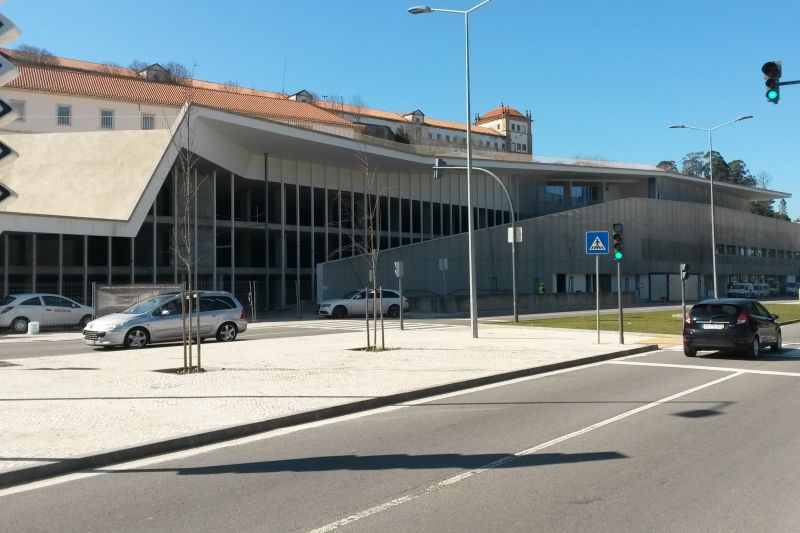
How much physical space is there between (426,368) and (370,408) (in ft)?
13.3

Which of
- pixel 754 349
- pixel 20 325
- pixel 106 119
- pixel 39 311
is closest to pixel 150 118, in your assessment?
pixel 106 119

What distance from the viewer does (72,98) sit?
59406 millimetres

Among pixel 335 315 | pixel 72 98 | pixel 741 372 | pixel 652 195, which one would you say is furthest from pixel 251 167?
pixel 652 195

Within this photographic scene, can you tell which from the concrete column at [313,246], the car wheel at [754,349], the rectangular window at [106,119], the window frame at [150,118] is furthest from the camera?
the window frame at [150,118]

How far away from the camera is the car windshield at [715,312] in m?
17.1

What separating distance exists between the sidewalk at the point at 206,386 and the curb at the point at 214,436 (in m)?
0.01

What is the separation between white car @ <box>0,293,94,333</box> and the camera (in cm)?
2675

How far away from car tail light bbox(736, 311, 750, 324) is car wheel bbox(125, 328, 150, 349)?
→ 15.6 meters

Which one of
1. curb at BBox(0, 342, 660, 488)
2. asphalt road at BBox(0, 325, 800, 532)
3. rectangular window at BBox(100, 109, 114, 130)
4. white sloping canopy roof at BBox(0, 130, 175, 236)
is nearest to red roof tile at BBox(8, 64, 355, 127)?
rectangular window at BBox(100, 109, 114, 130)

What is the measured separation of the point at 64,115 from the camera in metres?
59.2

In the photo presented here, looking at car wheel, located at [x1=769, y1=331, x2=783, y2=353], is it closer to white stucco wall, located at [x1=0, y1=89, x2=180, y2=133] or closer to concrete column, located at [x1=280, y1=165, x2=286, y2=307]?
concrete column, located at [x1=280, y1=165, x2=286, y2=307]

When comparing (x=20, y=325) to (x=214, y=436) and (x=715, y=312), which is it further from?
(x=715, y=312)

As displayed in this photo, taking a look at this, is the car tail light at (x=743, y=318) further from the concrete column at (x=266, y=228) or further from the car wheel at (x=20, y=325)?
the concrete column at (x=266, y=228)

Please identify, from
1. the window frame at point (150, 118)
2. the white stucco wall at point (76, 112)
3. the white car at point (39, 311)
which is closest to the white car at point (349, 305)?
the white car at point (39, 311)
